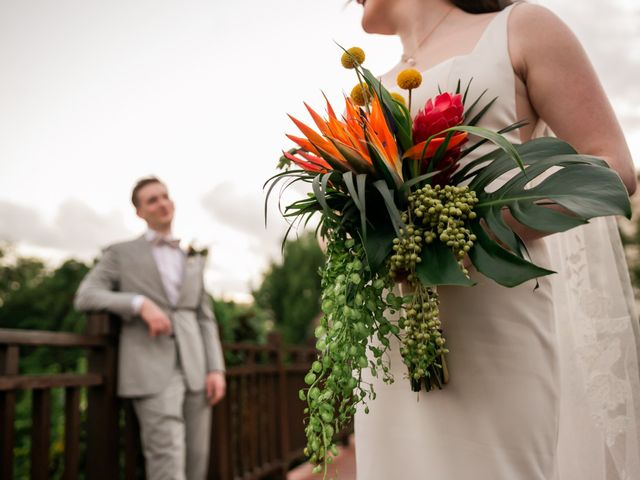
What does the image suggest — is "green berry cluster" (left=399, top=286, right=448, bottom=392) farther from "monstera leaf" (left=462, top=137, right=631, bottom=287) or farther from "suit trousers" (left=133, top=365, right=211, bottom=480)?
"suit trousers" (left=133, top=365, right=211, bottom=480)

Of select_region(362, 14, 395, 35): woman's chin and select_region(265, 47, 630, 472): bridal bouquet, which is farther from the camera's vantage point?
select_region(362, 14, 395, 35): woman's chin

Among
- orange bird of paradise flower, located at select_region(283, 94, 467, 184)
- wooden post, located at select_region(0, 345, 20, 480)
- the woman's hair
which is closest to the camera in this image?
orange bird of paradise flower, located at select_region(283, 94, 467, 184)

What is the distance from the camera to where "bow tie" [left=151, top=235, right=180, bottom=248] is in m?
3.77

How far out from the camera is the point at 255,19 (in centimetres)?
378

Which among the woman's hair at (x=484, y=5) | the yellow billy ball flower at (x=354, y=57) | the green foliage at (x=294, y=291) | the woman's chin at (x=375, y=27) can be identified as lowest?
the yellow billy ball flower at (x=354, y=57)

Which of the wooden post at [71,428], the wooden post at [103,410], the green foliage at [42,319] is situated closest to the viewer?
the wooden post at [71,428]

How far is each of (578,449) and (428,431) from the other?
0.57 meters

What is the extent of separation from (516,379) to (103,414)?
2735 millimetres

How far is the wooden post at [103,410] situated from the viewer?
309 centimetres

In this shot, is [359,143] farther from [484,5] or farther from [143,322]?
[143,322]

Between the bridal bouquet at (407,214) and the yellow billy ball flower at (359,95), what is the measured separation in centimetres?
3

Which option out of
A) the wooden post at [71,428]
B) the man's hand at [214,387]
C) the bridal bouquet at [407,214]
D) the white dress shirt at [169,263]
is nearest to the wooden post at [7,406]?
the wooden post at [71,428]

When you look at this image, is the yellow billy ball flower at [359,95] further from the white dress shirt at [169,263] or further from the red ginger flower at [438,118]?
the white dress shirt at [169,263]

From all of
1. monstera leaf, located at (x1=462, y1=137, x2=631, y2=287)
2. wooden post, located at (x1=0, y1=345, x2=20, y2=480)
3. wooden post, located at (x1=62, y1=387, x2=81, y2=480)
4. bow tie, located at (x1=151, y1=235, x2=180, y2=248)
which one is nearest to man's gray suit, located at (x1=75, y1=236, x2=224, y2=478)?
bow tie, located at (x1=151, y1=235, x2=180, y2=248)
